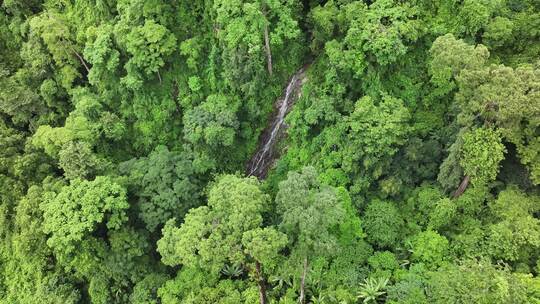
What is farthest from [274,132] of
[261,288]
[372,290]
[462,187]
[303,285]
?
[372,290]

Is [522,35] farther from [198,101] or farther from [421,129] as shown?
[198,101]

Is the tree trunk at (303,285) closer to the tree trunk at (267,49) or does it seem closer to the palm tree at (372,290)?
the palm tree at (372,290)

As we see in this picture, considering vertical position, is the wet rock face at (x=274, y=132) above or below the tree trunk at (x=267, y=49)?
below

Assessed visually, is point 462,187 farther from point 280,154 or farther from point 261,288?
point 280,154

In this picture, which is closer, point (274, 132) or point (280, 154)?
point (280, 154)

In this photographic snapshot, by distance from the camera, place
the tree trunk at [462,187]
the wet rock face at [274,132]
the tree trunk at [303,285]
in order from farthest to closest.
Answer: the wet rock face at [274,132] < the tree trunk at [462,187] < the tree trunk at [303,285]

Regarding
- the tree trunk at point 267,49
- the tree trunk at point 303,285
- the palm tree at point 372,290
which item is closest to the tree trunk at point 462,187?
the palm tree at point 372,290
